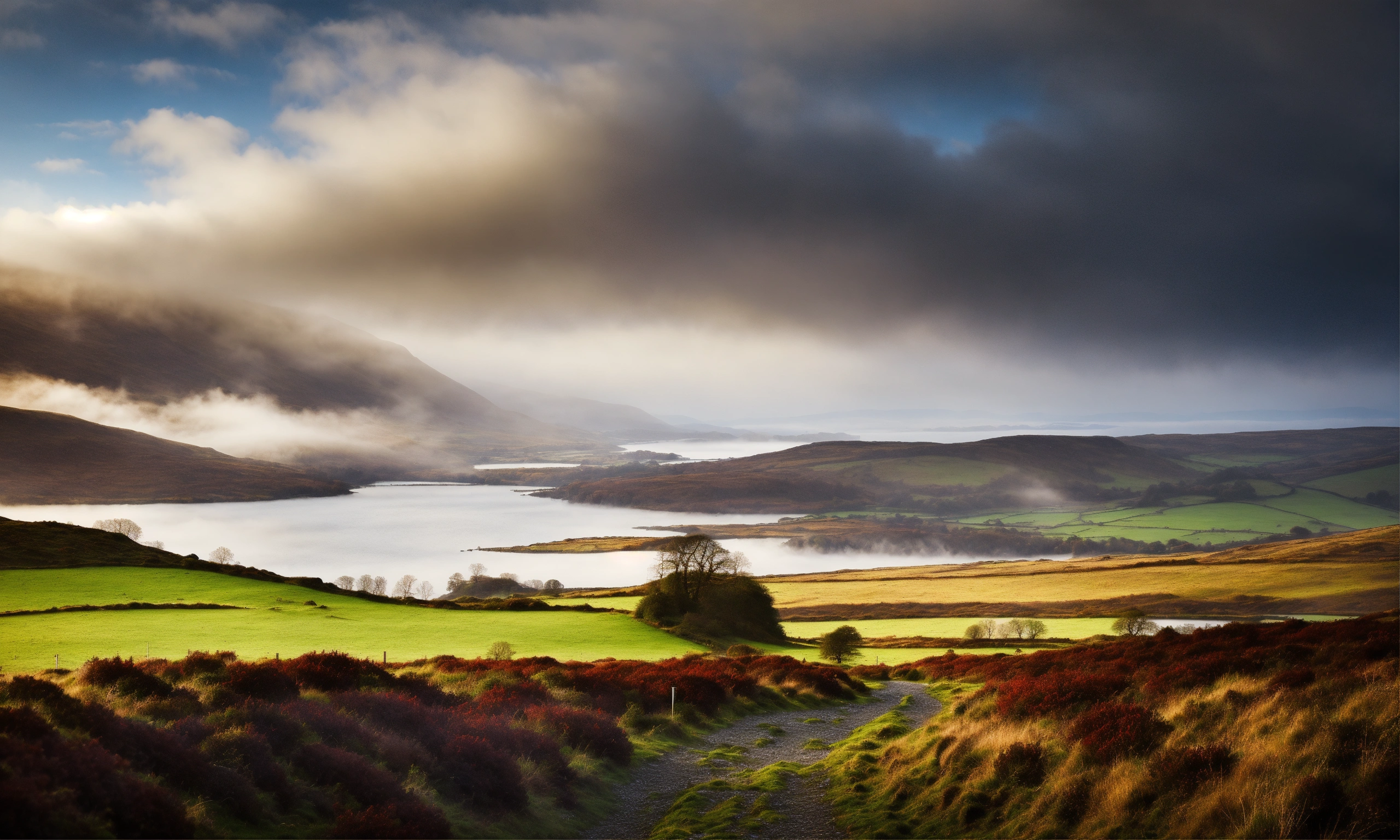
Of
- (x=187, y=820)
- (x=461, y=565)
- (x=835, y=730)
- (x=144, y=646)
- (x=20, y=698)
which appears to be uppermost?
(x=20, y=698)

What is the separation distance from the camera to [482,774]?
12000 millimetres

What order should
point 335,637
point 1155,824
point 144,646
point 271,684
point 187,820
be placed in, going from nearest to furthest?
point 187,820
point 1155,824
point 271,684
point 144,646
point 335,637

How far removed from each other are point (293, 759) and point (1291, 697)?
15.2m

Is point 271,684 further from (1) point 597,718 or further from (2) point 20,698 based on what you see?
(1) point 597,718

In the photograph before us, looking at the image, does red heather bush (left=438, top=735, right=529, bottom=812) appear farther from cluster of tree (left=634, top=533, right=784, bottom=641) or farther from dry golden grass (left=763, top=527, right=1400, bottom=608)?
dry golden grass (left=763, top=527, right=1400, bottom=608)

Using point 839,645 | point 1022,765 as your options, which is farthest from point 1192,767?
point 839,645

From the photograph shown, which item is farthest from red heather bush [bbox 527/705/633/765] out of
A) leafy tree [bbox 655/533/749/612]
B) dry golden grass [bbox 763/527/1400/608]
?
dry golden grass [bbox 763/527/1400/608]

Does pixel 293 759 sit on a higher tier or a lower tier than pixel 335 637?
higher

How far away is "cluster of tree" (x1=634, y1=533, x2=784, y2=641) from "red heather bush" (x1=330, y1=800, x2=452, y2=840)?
137 feet

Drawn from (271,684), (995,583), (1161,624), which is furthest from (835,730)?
(995,583)

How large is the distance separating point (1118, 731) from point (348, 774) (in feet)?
39.0

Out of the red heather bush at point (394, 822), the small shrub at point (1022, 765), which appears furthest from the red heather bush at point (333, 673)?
the small shrub at point (1022, 765)

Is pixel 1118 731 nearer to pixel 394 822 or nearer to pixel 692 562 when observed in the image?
pixel 394 822

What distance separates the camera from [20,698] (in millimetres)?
8977
